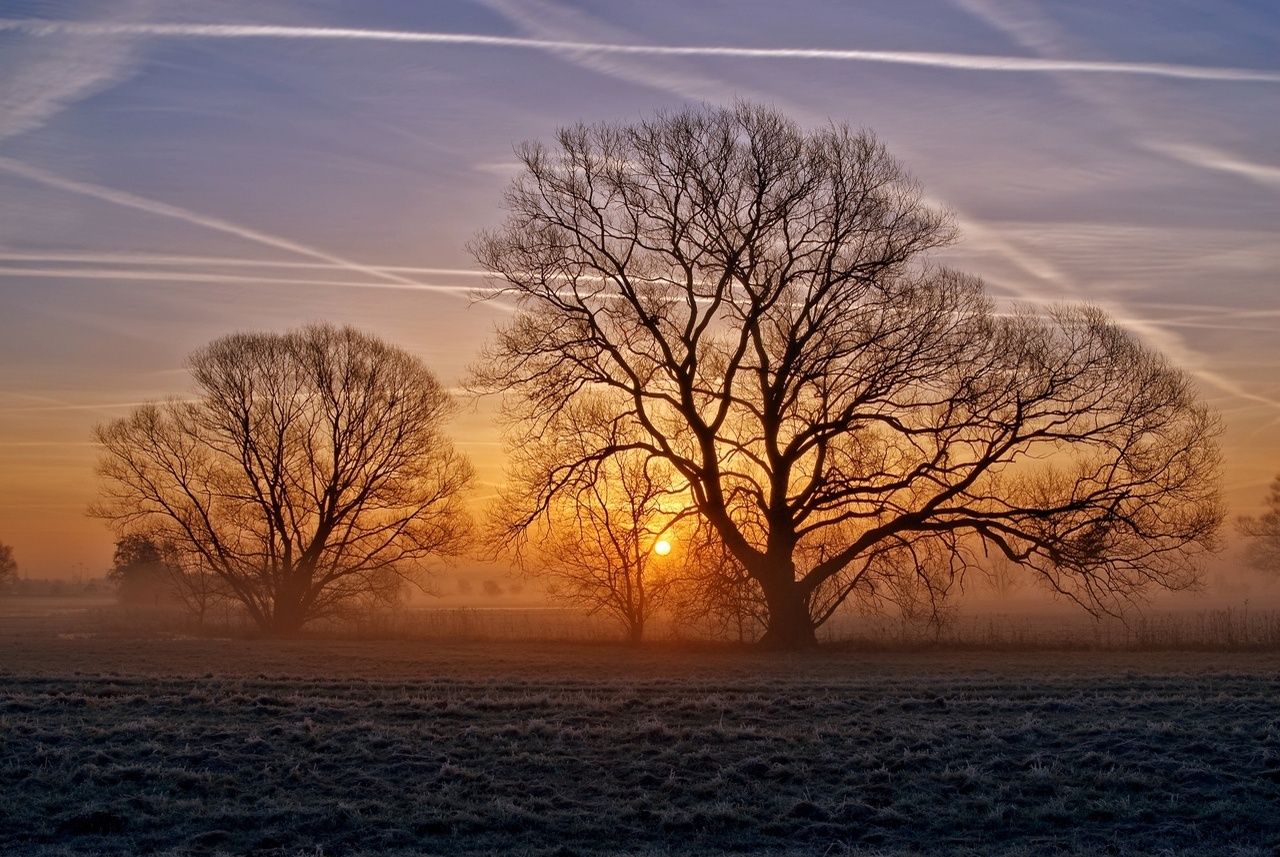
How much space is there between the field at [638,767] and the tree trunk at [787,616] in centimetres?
1058

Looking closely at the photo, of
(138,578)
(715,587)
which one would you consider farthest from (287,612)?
(138,578)

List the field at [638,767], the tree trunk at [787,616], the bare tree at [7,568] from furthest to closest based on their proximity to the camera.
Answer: the bare tree at [7,568] < the tree trunk at [787,616] < the field at [638,767]

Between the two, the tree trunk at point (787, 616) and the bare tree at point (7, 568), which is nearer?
the tree trunk at point (787, 616)

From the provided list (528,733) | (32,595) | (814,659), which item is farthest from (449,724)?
(32,595)

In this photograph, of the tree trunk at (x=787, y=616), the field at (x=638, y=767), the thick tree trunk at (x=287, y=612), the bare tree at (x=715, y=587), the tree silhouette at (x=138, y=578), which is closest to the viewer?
the field at (x=638, y=767)

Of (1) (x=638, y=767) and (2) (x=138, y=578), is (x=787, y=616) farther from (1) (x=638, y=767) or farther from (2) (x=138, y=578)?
(2) (x=138, y=578)

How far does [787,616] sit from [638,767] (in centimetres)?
1809

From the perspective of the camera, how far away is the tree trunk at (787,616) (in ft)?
99.7

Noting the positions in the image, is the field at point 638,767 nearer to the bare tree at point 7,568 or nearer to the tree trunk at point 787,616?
the tree trunk at point 787,616

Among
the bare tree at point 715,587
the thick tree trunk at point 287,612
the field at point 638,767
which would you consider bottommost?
the field at point 638,767

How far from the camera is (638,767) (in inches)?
510

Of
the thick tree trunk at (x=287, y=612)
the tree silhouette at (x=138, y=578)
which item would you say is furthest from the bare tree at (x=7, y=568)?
the thick tree trunk at (x=287, y=612)

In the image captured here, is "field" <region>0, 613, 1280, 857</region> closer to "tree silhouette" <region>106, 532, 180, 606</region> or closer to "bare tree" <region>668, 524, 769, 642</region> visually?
"bare tree" <region>668, 524, 769, 642</region>

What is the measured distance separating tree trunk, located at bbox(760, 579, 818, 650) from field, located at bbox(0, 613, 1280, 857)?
1058 cm
